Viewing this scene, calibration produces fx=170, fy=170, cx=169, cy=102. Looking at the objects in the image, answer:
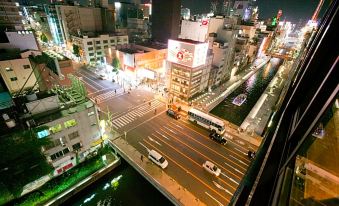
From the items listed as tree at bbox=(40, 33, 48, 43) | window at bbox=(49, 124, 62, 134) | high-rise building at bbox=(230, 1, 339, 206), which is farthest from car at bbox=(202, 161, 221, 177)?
tree at bbox=(40, 33, 48, 43)

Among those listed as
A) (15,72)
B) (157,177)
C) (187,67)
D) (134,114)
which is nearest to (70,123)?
(157,177)

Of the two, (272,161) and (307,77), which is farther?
(307,77)

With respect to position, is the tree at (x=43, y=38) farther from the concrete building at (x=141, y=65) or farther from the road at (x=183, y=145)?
the road at (x=183, y=145)

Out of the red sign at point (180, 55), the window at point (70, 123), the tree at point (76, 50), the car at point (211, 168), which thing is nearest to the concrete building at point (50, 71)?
the window at point (70, 123)

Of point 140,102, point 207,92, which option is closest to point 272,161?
point 140,102

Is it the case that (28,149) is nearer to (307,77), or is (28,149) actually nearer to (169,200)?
→ (169,200)
